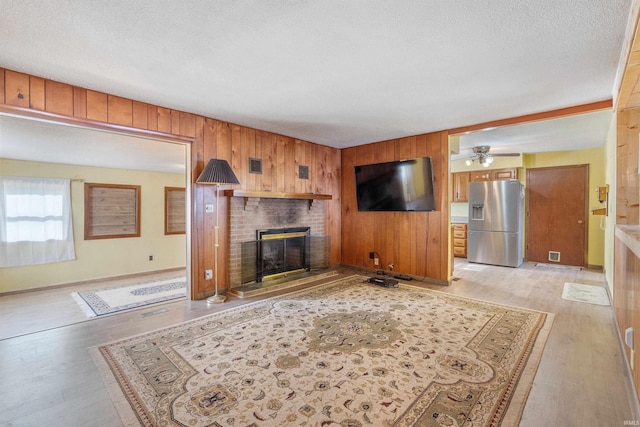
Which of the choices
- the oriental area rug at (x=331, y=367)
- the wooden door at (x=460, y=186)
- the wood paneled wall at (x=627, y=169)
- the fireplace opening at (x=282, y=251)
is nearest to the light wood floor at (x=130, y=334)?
the oriental area rug at (x=331, y=367)

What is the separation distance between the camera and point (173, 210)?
6461mm

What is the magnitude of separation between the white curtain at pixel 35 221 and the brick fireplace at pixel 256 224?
325 cm

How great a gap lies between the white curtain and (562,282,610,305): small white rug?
7.53 meters

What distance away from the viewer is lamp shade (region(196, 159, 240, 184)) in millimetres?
3467

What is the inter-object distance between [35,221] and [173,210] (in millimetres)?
2149

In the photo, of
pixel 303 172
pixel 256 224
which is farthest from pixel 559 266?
pixel 256 224

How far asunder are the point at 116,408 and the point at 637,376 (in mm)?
2887

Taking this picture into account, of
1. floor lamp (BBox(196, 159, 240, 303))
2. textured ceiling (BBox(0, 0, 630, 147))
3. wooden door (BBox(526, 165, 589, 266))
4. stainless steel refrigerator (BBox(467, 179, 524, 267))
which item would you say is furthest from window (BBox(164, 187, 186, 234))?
wooden door (BBox(526, 165, 589, 266))

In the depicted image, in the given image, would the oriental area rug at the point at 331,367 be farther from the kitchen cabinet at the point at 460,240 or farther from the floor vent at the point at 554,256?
the floor vent at the point at 554,256

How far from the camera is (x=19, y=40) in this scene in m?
2.07

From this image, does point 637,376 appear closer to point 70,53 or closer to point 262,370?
point 262,370

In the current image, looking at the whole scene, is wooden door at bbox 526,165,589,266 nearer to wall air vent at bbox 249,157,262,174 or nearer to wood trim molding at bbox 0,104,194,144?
wall air vent at bbox 249,157,262,174

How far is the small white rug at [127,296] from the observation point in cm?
365

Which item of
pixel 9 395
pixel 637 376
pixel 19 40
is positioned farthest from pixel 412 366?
pixel 19 40
